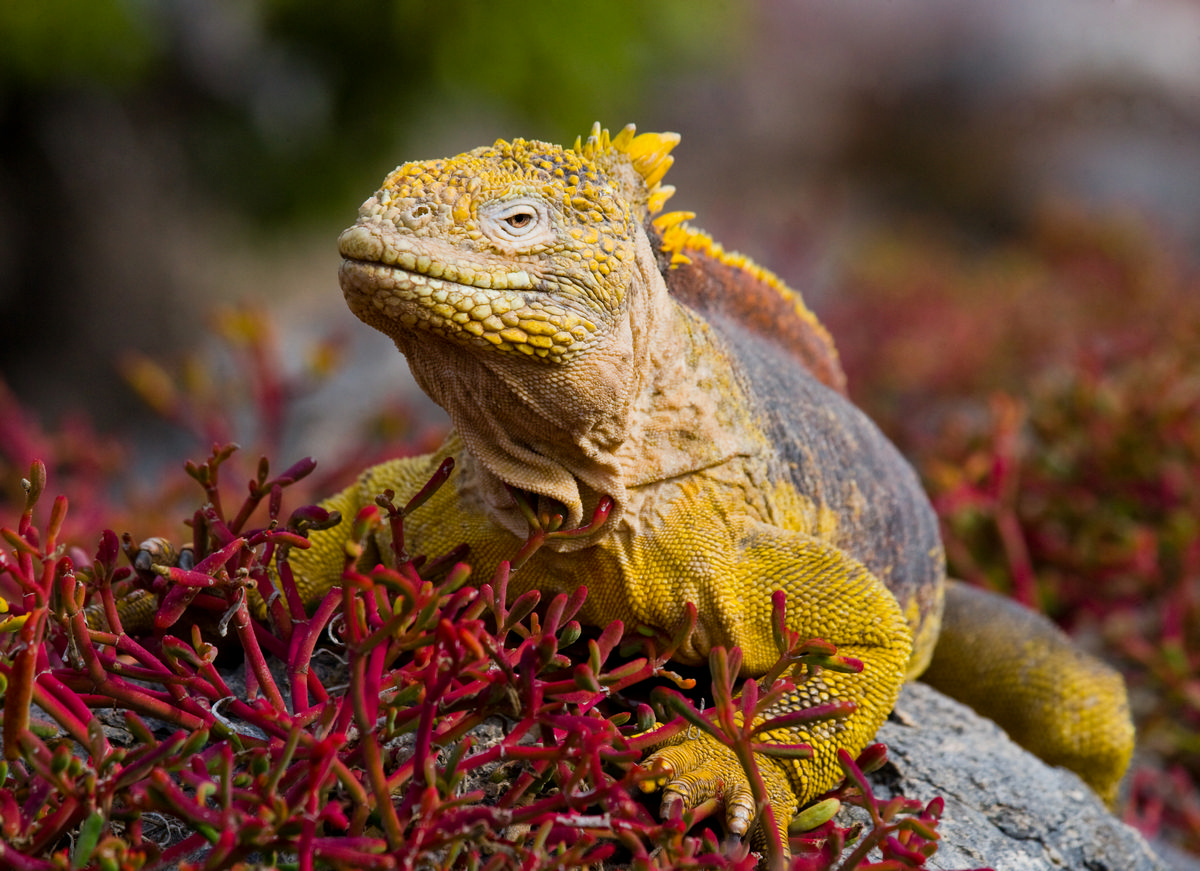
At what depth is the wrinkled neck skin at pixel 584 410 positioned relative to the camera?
7.82 ft

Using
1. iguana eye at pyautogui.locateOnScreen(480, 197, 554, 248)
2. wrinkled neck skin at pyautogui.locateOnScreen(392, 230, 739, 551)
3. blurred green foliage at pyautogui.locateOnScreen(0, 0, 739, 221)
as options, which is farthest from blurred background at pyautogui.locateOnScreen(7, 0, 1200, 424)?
iguana eye at pyautogui.locateOnScreen(480, 197, 554, 248)

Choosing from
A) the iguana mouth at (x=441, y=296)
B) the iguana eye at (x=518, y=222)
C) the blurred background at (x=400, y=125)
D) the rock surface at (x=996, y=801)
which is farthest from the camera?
the blurred background at (x=400, y=125)

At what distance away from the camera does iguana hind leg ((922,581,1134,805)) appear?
355 cm

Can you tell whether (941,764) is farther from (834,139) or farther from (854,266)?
(834,139)

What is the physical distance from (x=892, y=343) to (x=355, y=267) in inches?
253

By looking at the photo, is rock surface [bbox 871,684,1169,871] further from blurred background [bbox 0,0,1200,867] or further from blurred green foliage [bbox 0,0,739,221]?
blurred green foliage [bbox 0,0,739,221]

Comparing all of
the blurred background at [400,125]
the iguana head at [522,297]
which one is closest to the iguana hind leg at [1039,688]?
the iguana head at [522,297]

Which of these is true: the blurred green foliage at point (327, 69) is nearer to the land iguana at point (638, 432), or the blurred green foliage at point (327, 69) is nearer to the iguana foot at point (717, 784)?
the land iguana at point (638, 432)

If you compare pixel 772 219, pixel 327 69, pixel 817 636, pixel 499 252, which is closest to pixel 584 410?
pixel 499 252

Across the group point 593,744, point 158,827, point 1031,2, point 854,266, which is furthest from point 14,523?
point 1031,2

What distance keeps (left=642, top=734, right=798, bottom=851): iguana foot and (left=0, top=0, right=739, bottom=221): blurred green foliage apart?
7.81m

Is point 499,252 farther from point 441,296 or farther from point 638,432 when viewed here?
point 638,432

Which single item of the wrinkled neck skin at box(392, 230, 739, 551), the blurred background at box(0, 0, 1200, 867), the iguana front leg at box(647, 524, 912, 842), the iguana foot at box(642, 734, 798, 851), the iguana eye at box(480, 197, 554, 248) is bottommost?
the iguana foot at box(642, 734, 798, 851)

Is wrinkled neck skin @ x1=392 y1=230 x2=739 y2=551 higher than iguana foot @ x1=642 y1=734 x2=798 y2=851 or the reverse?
higher
